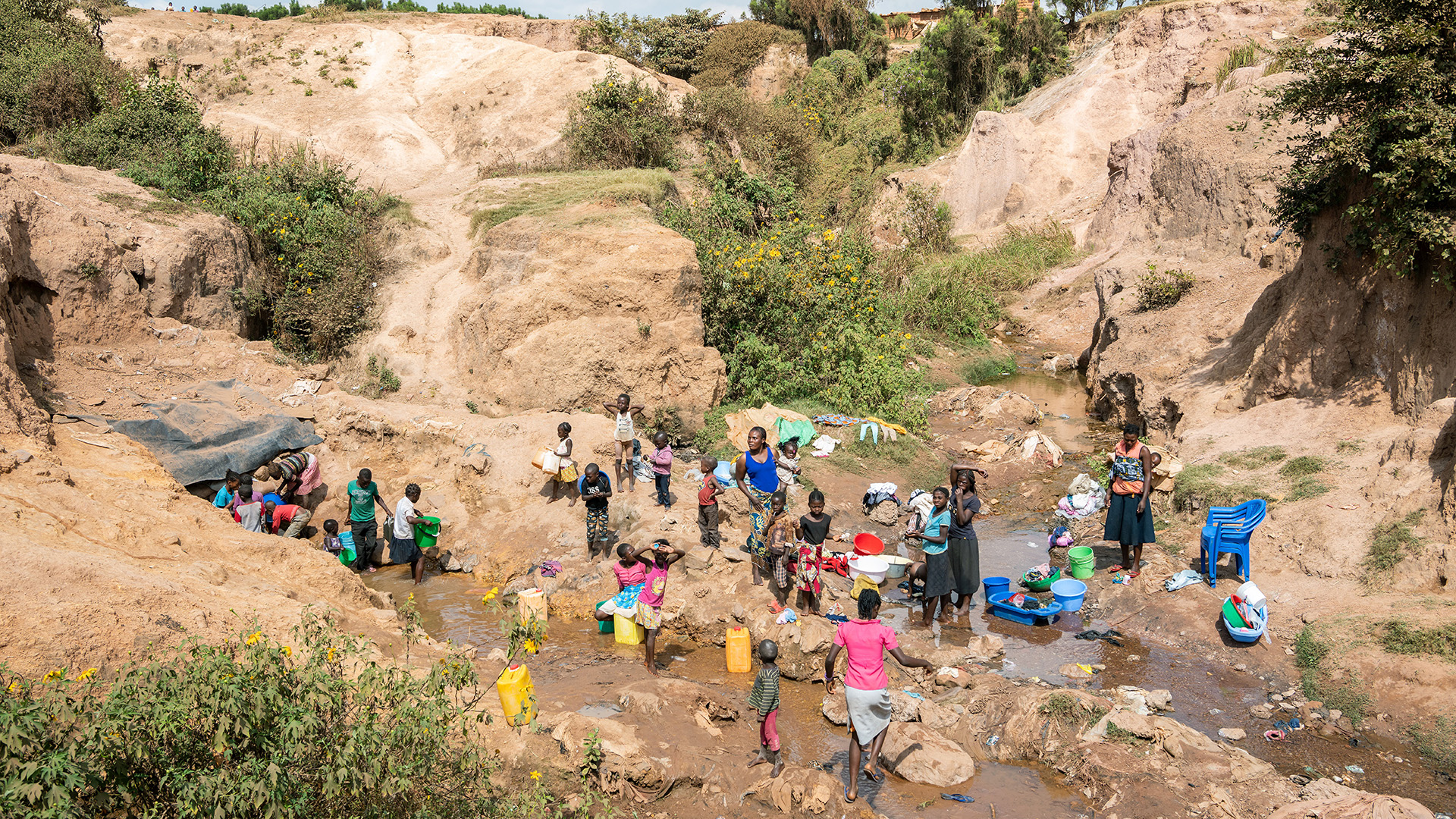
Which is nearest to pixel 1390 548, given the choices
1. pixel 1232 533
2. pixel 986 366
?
pixel 1232 533

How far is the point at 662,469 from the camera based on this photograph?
9.72 metres

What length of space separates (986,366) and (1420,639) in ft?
39.0

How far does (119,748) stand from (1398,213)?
1141 centimetres

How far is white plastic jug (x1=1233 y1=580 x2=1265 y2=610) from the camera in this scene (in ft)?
23.8

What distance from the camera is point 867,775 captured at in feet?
19.1

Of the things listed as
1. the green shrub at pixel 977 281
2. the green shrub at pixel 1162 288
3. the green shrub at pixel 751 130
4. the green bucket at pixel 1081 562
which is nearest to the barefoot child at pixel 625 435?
the green bucket at pixel 1081 562

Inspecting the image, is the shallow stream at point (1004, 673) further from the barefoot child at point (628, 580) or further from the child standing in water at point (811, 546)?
the child standing in water at point (811, 546)

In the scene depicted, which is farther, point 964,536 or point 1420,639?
point 964,536

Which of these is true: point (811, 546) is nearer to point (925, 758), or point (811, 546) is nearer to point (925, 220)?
point (925, 758)

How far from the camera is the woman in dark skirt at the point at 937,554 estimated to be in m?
7.95

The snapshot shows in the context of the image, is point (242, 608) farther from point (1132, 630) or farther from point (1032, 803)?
point (1132, 630)

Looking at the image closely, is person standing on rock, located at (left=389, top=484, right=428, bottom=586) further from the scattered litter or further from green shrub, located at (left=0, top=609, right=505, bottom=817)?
the scattered litter

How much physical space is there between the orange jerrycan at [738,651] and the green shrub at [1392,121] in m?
7.75

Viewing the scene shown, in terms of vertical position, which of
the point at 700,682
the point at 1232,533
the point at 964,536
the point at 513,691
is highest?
the point at 1232,533
